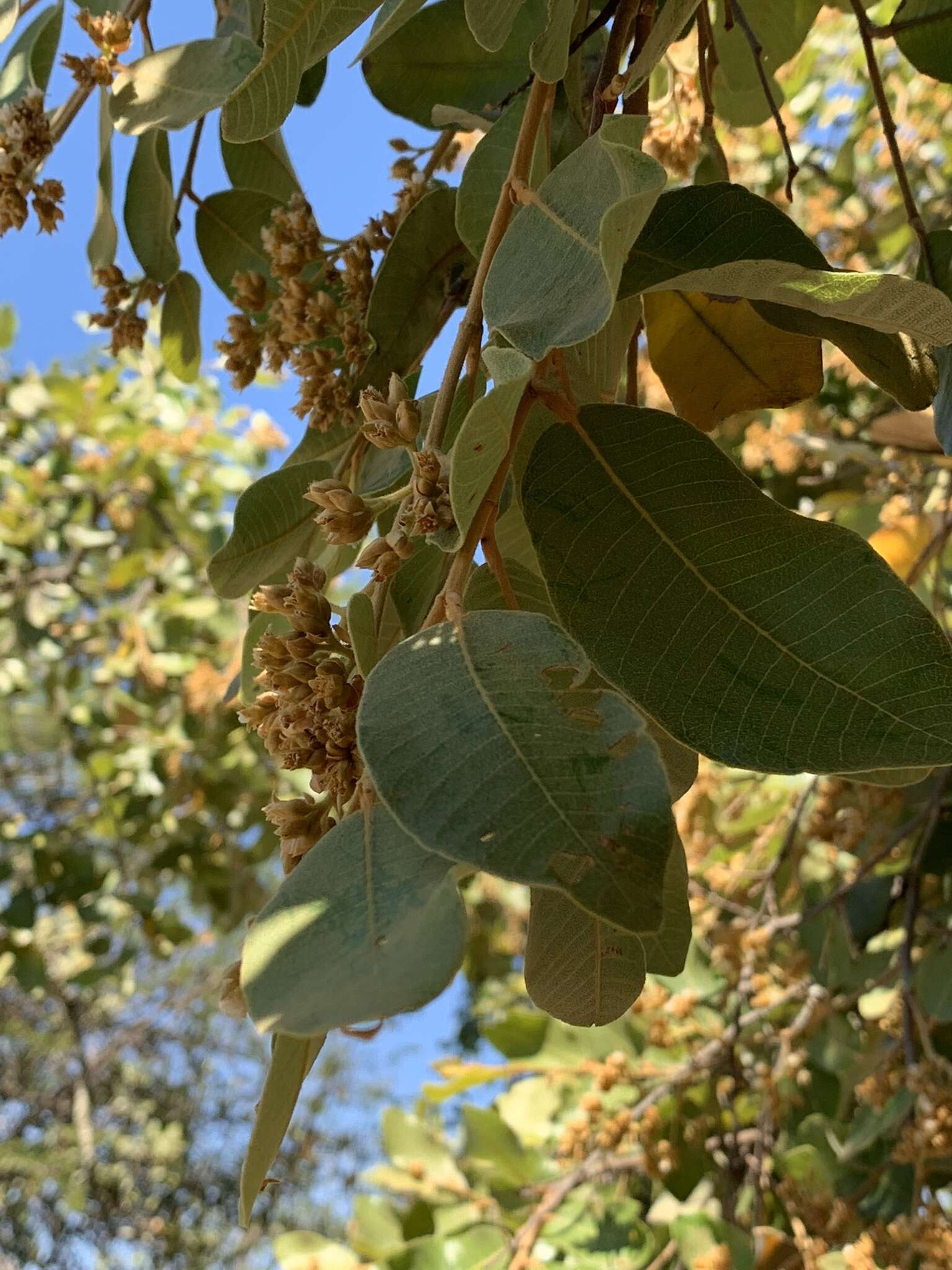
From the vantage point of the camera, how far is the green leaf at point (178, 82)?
2.44ft

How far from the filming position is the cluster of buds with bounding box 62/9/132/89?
0.91 m

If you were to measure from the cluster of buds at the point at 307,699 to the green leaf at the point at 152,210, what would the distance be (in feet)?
1.63

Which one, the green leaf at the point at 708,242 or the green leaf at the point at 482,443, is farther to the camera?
the green leaf at the point at 708,242

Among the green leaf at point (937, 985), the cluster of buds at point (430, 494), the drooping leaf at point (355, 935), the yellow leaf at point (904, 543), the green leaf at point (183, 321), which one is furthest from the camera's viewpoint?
the yellow leaf at point (904, 543)

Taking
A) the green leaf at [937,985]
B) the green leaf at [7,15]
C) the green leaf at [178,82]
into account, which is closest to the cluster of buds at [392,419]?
the green leaf at [178,82]

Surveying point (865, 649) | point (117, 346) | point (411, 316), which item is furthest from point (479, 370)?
point (117, 346)

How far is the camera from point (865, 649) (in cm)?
56

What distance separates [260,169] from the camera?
103cm

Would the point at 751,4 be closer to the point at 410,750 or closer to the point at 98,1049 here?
the point at 410,750

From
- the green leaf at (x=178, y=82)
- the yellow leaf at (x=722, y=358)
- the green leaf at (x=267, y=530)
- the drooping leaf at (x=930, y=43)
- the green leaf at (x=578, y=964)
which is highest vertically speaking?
the drooping leaf at (x=930, y=43)

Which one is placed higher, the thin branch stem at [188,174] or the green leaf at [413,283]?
the thin branch stem at [188,174]

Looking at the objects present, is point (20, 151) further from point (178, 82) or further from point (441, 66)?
point (441, 66)

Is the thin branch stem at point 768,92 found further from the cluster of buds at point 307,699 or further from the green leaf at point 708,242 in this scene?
the cluster of buds at point 307,699

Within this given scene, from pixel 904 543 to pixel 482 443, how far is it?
1.16 metres
